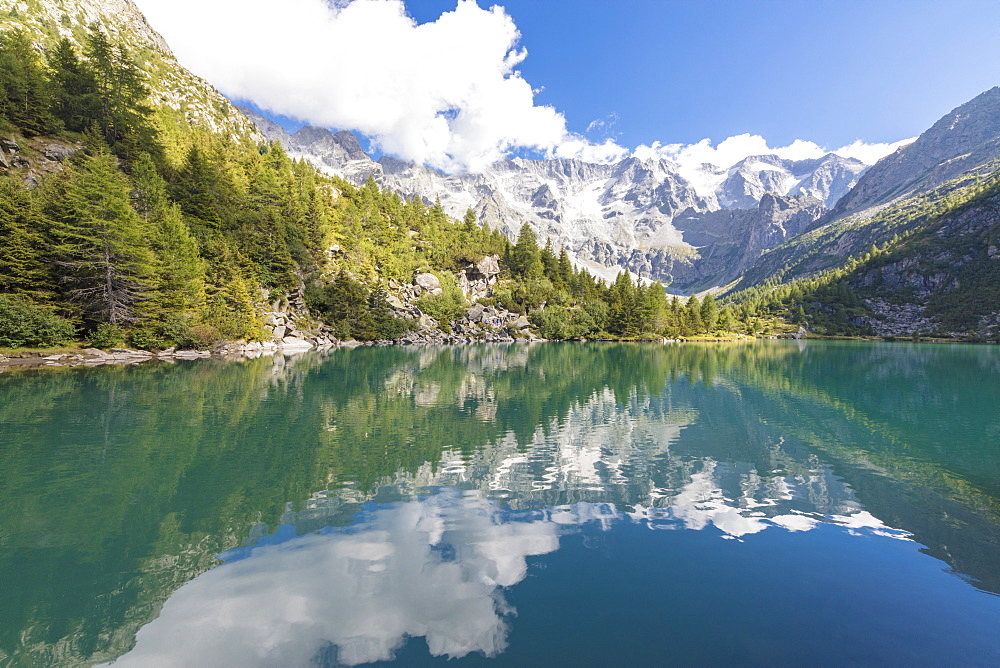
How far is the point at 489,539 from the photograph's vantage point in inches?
476

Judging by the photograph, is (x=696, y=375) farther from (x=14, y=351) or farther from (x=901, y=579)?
(x=14, y=351)

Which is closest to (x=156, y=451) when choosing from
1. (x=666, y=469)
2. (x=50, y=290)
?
(x=666, y=469)

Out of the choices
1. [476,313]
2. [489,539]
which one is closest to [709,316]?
[476,313]

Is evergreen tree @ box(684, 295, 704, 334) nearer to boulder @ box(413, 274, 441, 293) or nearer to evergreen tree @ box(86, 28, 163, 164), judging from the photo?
→ boulder @ box(413, 274, 441, 293)

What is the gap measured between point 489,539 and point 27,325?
60167 mm

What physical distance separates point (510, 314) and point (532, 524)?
134 m

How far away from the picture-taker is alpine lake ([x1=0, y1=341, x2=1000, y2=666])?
7887 mm

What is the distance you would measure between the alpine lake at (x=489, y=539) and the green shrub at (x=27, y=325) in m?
25.7

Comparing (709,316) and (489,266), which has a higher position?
(489,266)

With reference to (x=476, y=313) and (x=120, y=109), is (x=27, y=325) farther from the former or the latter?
(x=476, y=313)

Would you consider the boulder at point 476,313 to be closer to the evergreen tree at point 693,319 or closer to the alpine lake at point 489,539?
the evergreen tree at point 693,319

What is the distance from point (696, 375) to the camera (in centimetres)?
5256

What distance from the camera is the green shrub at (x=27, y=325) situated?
144ft

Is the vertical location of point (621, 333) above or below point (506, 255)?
below
